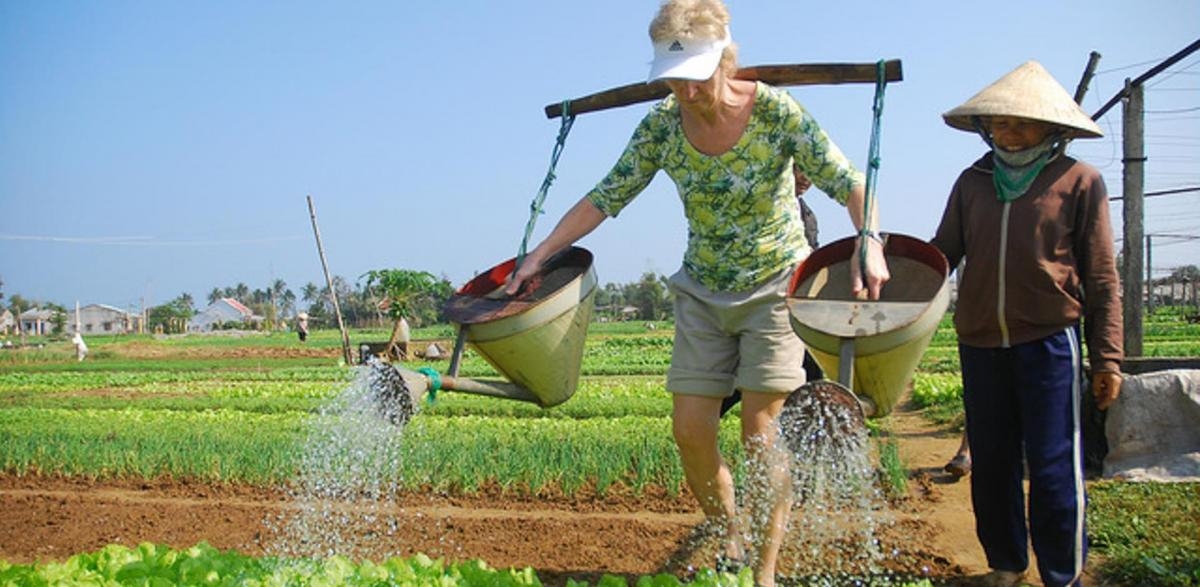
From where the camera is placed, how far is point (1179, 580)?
10.1 feet

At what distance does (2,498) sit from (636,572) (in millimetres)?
3854

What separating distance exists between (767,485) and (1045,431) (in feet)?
2.46

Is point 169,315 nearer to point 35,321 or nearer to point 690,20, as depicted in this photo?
point 35,321

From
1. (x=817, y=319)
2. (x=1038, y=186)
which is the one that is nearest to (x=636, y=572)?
(x=817, y=319)

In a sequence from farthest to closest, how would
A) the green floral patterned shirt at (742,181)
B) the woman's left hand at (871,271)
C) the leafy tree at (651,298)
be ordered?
the leafy tree at (651,298), the green floral patterned shirt at (742,181), the woman's left hand at (871,271)

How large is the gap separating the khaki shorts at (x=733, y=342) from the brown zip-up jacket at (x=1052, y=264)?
1.79 feet

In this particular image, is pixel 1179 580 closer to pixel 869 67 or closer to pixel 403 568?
pixel 869 67

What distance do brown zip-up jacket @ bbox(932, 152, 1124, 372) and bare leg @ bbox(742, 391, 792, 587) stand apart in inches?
25.7

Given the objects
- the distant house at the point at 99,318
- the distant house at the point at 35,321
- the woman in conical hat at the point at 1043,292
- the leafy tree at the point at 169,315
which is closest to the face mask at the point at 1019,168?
the woman in conical hat at the point at 1043,292

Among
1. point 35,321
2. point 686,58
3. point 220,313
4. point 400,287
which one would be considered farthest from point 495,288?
point 220,313

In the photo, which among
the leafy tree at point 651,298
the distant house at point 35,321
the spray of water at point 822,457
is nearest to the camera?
the spray of water at point 822,457

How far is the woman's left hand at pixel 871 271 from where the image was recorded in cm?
263

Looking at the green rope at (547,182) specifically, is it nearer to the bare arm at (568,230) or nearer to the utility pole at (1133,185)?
the bare arm at (568,230)

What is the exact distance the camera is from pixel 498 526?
4.47m
